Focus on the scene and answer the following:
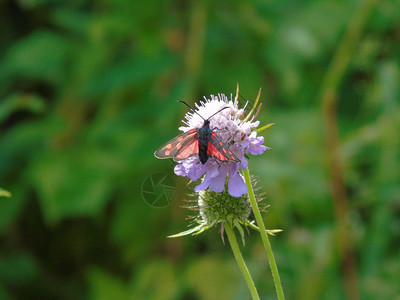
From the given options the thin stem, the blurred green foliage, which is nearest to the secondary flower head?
the blurred green foliage

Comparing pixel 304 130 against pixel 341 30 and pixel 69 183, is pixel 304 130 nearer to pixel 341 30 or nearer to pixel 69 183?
pixel 341 30

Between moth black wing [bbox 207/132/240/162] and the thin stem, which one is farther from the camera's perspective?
the thin stem

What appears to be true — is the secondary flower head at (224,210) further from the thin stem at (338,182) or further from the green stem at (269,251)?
the thin stem at (338,182)

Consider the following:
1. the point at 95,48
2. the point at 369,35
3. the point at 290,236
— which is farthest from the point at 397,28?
the point at 95,48

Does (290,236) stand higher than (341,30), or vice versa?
(341,30)

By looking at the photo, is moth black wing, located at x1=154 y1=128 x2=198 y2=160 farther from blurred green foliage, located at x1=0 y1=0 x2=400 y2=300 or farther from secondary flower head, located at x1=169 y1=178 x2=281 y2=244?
blurred green foliage, located at x1=0 y1=0 x2=400 y2=300

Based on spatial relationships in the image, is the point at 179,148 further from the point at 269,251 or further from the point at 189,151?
the point at 269,251

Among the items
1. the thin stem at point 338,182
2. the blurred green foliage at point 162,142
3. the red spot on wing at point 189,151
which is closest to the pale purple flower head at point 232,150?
the red spot on wing at point 189,151
